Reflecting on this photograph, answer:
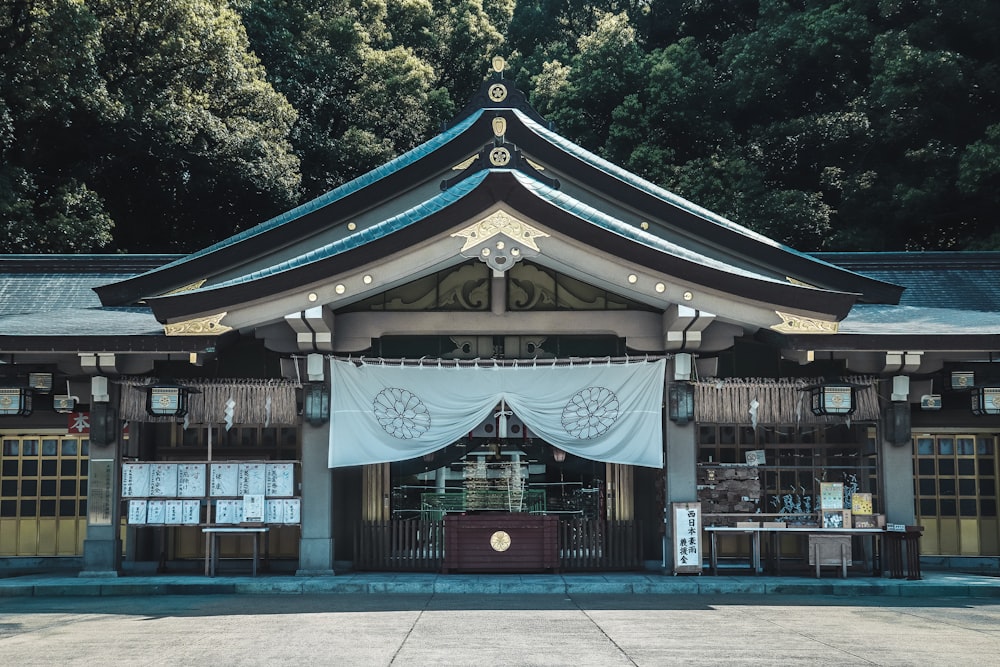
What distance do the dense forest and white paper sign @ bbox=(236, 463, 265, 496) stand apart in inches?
706

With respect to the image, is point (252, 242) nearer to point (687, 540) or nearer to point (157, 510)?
point (157, 510)

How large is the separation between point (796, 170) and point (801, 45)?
13.7ft

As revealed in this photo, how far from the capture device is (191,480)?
1652cm

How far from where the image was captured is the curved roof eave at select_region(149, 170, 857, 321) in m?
15.2

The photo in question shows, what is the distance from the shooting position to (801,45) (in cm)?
3591

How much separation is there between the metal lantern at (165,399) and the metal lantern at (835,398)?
9.20 metres

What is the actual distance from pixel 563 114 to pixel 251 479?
25.4m

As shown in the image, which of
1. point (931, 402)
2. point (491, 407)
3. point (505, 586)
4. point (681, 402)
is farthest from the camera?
point (931, 402)

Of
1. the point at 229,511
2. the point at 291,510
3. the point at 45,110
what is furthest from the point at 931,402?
the point at 45,110

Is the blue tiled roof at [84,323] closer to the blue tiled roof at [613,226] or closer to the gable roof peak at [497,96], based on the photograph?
the blue tiled roof at [613,226]

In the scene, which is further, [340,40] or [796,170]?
[340,40]

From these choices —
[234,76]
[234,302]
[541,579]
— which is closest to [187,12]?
[234,76]

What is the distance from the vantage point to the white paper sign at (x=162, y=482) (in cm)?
1647

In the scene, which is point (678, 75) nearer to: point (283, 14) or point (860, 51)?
point (860, 51)
